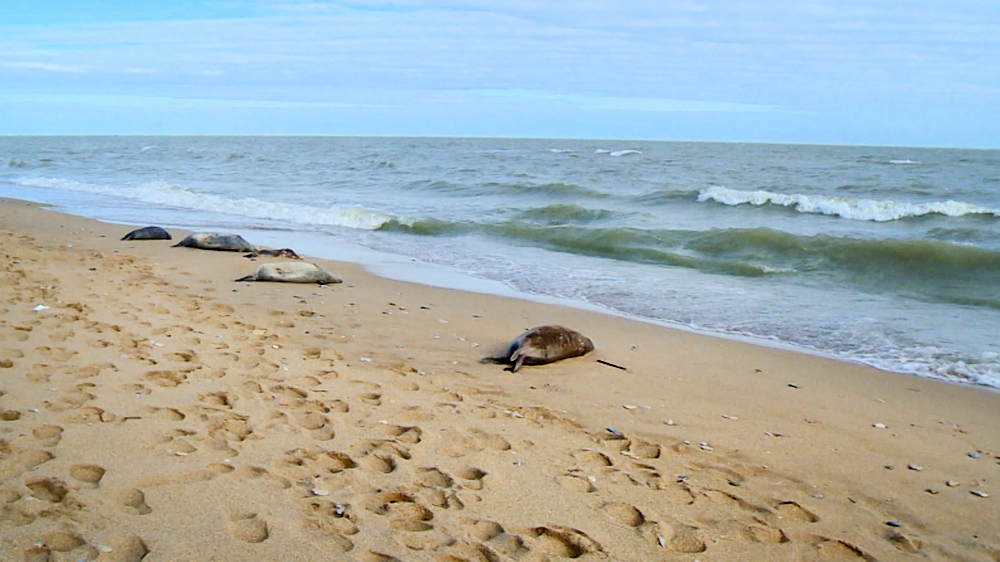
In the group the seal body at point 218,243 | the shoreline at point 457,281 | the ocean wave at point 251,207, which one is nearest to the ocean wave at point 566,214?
the ocean wave at point 251,207

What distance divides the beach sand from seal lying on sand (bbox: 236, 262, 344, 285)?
1792 millimetres

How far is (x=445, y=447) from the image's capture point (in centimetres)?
407

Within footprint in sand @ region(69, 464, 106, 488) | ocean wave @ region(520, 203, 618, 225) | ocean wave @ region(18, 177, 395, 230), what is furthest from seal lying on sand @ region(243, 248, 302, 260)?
ocean wave @ region(520, 203, 618, 225)

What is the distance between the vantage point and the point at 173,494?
3273 mm

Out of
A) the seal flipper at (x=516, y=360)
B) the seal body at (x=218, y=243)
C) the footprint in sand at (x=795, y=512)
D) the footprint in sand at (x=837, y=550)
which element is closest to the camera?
the footprint in sand at (x=837, y=550)

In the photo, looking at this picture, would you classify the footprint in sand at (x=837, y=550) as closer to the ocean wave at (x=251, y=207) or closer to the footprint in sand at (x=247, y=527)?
the footprint in sand at (x=247, y=527)

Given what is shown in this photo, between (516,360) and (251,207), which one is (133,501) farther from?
(251,207)

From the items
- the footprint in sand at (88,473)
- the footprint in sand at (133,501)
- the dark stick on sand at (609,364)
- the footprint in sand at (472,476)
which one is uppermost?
the footprint in sand at (88,473)

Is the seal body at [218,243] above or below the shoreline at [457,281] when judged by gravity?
above

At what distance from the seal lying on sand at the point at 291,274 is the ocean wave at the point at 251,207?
801 cm

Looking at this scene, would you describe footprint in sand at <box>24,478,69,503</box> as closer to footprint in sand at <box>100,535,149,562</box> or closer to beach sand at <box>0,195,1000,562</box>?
beach sand at <box>0,195,1000,562</box>

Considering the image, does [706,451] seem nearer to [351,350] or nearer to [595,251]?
[351,350]

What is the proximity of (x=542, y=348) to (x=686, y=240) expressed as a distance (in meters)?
9.27

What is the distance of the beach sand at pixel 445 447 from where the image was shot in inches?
123
